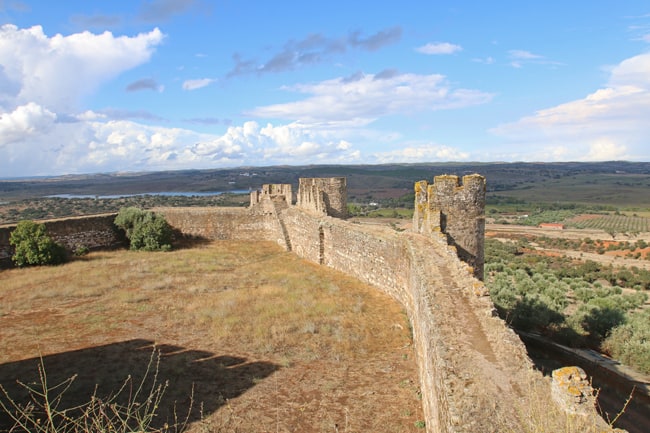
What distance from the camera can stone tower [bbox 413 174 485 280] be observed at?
1095 centimetres

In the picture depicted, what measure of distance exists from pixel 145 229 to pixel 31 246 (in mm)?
4842

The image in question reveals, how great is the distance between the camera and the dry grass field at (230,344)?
258 inches

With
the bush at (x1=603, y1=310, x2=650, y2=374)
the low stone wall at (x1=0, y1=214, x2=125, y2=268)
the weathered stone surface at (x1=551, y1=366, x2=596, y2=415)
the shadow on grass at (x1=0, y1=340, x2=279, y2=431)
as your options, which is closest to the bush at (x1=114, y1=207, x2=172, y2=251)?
the low stone wall at (x1=0, y1=214, x2=125, y2=268)

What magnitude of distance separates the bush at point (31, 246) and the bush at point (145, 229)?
12.6 ft

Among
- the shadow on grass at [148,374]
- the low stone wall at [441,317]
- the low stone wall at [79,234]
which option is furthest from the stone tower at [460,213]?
the low stone wall at [79,234]

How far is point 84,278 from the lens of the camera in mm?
15039

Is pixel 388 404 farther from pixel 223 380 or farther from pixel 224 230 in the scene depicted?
pixel 224 230

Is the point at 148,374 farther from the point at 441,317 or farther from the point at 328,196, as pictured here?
the point at 328,196

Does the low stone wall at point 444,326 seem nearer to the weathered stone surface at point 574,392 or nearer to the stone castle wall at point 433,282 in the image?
the stone castle wall at point 433,282

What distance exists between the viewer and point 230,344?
9.05 metres

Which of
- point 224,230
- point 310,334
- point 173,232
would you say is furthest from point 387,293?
point 173,232

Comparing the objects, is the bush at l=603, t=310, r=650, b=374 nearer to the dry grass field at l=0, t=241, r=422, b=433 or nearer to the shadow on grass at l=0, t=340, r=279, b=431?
the dry grass field at l=0, t=241, r=422, b=433

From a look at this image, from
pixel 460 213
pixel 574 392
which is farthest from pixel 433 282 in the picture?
pixel 574 392

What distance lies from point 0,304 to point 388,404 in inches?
472
